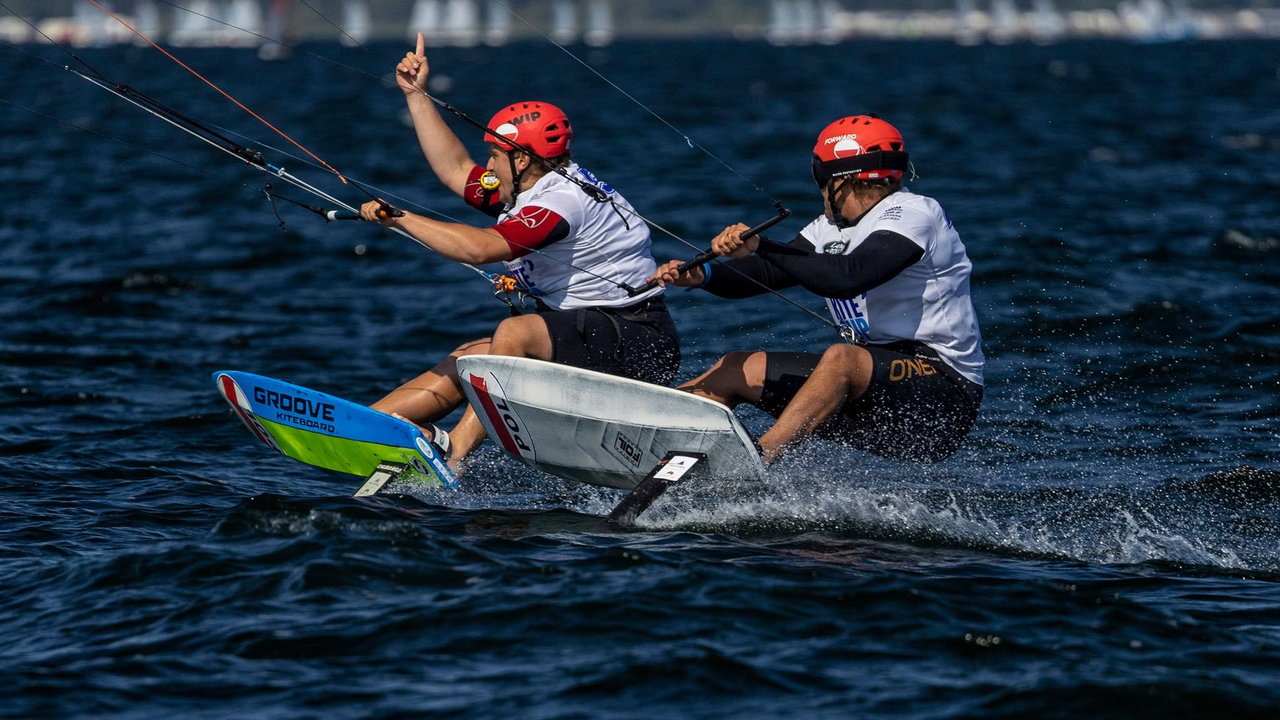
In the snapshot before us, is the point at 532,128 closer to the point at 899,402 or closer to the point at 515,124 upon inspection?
the point at 515,124

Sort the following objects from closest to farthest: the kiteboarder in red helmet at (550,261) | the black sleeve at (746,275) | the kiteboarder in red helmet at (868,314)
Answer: the kiteboarder in red helmet at (868,314) → the kiteboarder in red helmet at (550,261) → the black sleeve at (746,275)

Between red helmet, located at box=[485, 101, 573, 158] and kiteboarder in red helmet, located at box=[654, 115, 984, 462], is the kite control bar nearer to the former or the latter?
kiteboarder in red helmet, located at box=[654, 115, 984, 462]

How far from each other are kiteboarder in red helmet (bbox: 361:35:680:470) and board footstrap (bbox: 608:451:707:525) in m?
0.70

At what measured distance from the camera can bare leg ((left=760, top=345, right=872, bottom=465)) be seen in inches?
268

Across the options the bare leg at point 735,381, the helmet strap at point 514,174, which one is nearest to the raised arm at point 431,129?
the helmet strap at point 514,174

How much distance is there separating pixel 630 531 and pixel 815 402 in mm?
1013

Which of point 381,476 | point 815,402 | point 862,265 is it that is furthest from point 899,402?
point 381,476

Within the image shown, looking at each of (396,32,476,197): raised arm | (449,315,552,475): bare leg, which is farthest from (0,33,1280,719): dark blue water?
(396,32,476,197): raised arm

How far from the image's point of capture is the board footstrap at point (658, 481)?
22.1ft

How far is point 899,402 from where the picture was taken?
7020 mm

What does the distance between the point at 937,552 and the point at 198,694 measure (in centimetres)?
318

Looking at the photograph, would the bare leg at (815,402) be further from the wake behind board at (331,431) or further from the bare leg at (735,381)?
the wake behind board at (331,431)

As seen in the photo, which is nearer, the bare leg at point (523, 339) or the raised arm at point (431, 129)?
the bare leg at point (523, 339)

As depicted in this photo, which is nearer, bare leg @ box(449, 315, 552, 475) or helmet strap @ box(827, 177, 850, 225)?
helmet strap @ box(827, 177, 850, 225)
